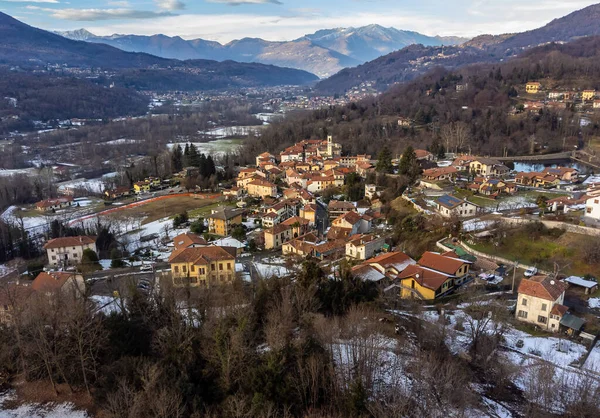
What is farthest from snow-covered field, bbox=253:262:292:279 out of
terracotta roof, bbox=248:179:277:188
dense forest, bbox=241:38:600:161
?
dense forest, bbox=241:38:600:161

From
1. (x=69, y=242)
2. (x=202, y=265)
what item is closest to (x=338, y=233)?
Result: (x=202, y=265)

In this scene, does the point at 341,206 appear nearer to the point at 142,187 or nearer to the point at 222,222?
the point at 222,222

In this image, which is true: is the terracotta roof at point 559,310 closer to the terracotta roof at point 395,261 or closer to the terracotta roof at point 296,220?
the terracotta roof at point 395,261

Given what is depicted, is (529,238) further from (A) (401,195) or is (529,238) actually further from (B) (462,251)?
(A) (401,195)

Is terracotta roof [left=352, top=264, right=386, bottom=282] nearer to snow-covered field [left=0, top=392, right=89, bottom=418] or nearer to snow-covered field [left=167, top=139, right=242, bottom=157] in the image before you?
snow-covered field [left=0, top=392, right=89, bottom=418]

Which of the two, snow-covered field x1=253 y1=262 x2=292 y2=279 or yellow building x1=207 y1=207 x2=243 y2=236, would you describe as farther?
yellow building x1=207 y1=207 x2=243 y2=236

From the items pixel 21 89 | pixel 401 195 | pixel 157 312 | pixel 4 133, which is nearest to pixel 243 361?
pixel 157 312
